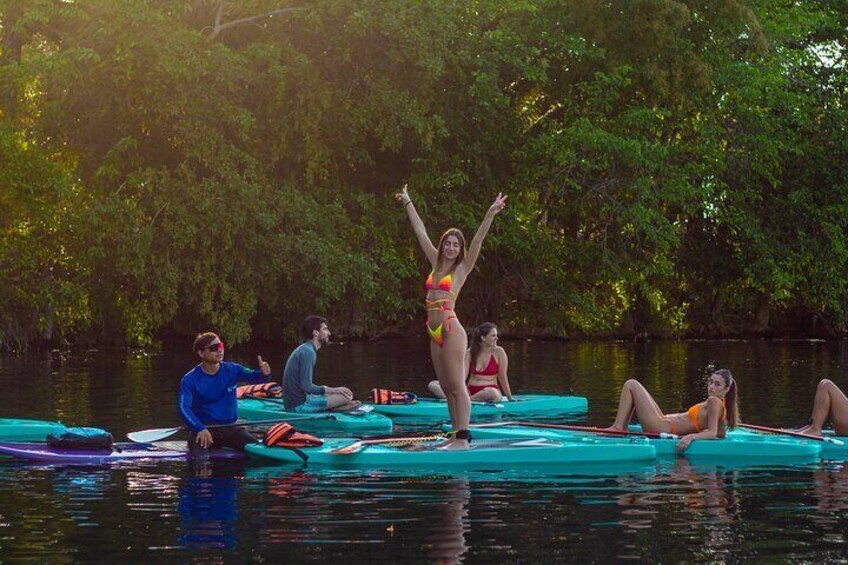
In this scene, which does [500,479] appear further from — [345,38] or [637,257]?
[637,257]

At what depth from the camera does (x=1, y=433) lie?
14.0 metres

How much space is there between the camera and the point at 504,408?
17.2 metres

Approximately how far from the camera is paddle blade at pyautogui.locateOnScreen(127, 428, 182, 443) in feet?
43.3

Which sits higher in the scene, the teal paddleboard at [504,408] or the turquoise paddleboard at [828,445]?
the teal paddleboard at [504,408]

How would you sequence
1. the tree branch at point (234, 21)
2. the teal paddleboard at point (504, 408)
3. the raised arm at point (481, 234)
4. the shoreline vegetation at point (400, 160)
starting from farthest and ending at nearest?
the tree branch at point (234, 21), the shoreline vegetation at point (400, 160), the teal paddleboard at point (504, 408), the raised arm at point (481, 234)

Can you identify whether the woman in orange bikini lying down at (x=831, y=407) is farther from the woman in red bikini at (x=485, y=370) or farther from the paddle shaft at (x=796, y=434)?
the woman in red bikini at (x=485, y=370)

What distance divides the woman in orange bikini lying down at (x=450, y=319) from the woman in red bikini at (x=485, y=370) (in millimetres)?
4702

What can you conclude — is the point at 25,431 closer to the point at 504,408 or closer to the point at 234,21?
the point at 504,408

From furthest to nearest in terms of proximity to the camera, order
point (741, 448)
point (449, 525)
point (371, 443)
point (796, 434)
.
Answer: point (796, 434) → point (741, 448) → point (371, 443) → point (449, 525)

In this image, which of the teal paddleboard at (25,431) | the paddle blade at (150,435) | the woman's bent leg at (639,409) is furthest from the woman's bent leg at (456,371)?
the teal paddleboard at (25,431)

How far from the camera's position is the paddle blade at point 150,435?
13195mm

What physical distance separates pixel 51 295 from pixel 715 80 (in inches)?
622

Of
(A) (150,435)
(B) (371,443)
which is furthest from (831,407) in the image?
(A) (150,435)

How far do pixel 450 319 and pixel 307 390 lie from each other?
344cm
